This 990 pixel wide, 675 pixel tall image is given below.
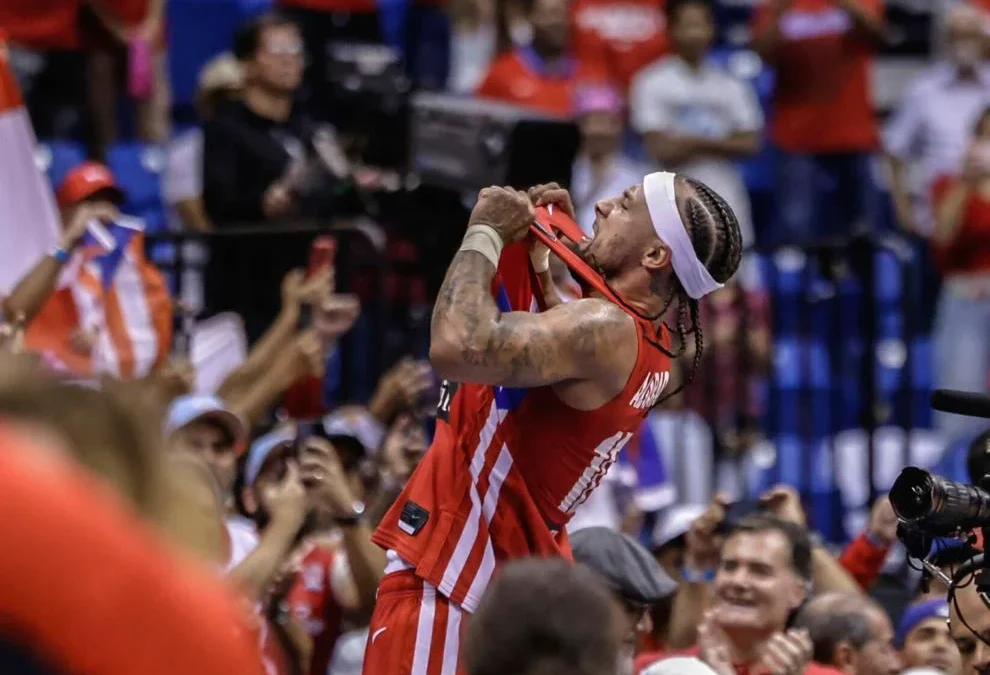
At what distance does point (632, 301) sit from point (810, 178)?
7188 millimetres

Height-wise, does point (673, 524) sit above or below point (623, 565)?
below

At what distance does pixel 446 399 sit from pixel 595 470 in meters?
0.46

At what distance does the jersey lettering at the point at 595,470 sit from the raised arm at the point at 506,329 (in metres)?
0.21

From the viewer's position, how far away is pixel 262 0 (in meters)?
11.6

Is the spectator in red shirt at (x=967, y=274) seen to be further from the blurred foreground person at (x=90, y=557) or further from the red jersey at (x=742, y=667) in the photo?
the blurred foreground person at (x=90, y=557)

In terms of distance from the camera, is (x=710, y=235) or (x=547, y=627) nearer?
(x=547, y=627)

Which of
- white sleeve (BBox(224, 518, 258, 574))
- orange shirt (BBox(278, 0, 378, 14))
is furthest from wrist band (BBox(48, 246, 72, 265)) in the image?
orange shirt (BBox(278, 0, 378, 14))

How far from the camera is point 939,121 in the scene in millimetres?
11398

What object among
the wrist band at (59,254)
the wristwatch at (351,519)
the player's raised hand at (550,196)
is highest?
the player's raised hand at (550,196)

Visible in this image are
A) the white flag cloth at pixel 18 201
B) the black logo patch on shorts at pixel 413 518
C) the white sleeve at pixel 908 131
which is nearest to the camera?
the black logo patch on shorts at pixel 413 518

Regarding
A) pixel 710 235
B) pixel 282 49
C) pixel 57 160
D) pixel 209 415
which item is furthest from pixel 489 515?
pixel 57 160

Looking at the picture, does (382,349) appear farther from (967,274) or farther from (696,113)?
(967,274)

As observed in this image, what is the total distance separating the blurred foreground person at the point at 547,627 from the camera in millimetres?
2908

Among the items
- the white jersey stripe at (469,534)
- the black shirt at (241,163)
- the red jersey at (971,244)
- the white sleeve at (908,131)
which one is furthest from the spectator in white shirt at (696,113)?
the white jersey stripe at (469,534)
